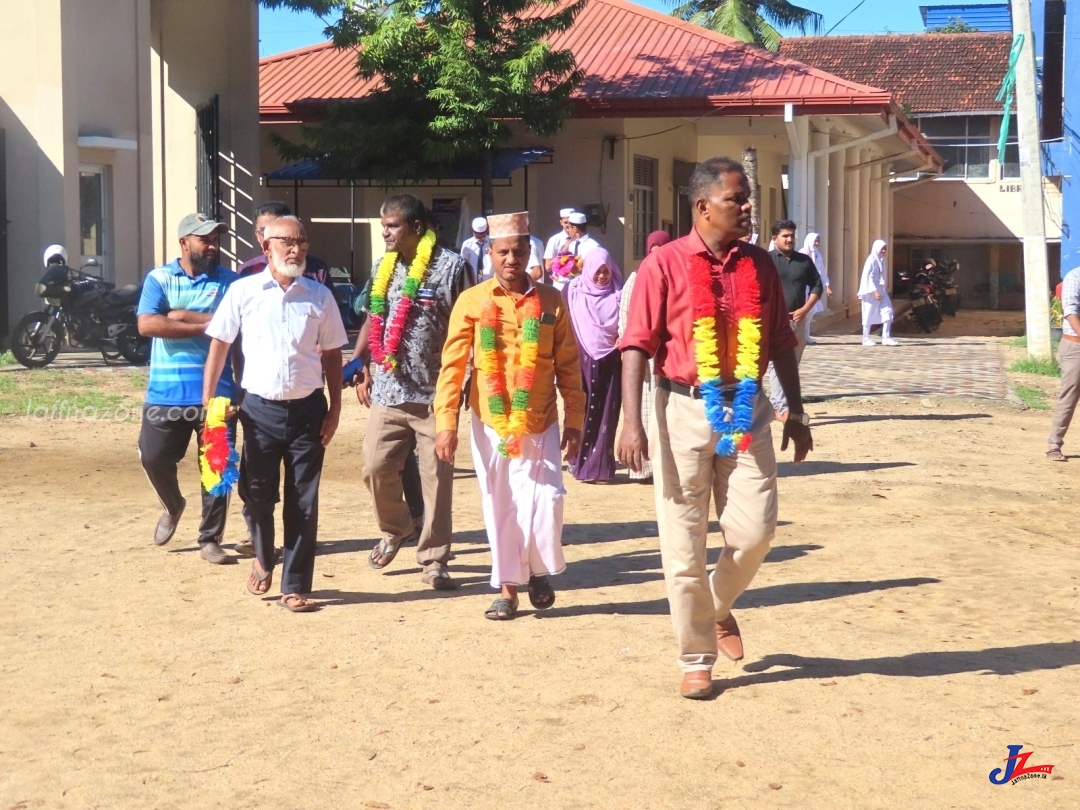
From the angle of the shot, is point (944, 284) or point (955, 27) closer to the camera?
point (944, 284)

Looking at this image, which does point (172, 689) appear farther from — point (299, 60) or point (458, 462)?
point (299, 60)

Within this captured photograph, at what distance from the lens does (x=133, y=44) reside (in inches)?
769

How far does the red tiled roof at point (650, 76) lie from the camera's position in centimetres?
2211

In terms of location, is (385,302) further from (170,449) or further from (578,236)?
(578,236)

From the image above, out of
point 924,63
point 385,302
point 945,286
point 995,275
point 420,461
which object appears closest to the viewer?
point 420,461

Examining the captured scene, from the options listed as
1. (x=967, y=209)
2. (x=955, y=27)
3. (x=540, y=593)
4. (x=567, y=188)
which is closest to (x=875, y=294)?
(x=567, y=188)

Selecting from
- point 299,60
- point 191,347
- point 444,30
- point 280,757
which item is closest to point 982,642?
point 280,757

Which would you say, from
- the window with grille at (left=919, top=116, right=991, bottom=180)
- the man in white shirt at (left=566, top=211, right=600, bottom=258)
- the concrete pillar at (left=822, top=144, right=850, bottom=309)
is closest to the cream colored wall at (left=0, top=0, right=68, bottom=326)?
the man in white shirt at (left=566, top=211, right=600, bottom=258)

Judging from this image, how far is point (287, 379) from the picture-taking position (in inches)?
255

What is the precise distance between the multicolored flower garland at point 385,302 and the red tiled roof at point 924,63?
36.5 metres

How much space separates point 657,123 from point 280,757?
21.3 meters

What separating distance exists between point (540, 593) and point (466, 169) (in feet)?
54.5

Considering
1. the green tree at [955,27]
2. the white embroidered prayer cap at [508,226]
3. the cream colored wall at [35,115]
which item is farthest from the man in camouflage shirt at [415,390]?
the green tree at [955,27]

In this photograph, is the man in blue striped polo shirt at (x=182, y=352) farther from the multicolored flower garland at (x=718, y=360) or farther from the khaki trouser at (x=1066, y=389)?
the khaki trouser at (x=1066, y=389)
